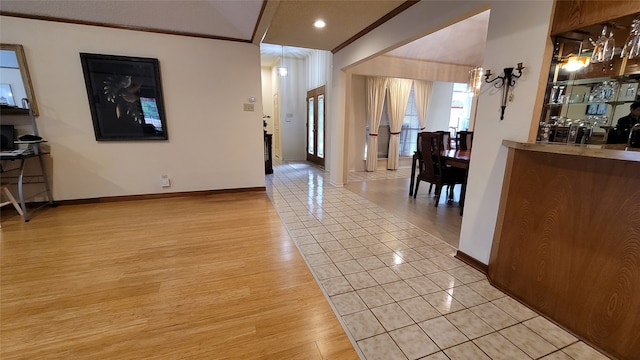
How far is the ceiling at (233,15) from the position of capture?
2766 millimetres

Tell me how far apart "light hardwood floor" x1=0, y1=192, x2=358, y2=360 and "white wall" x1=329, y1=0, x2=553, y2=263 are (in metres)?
1.47

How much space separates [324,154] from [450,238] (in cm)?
424

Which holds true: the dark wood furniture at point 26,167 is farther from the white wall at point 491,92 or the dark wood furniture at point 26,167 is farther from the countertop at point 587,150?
the countertop at point 587,150

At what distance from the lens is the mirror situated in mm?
2949

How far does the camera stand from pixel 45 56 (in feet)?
10.2

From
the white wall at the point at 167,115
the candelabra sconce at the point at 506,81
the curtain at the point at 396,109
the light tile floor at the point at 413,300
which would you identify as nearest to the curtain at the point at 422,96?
the curtain at the point at 396,109

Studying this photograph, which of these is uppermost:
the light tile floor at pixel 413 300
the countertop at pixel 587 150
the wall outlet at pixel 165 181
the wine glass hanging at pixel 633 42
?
the wine glass hanging at pixel 633 42

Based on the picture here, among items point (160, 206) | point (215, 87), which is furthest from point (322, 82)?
point (160, 206)

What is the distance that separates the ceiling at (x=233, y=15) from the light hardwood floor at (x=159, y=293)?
244 centimetres

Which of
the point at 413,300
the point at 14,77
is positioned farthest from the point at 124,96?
the point at 413,300

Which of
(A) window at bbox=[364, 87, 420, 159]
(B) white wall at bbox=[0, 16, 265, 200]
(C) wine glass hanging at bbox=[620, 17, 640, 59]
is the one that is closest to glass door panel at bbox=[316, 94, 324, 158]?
(A) window at bbox=[364, 87, 420, 159]

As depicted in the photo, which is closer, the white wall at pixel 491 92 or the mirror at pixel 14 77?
the white wall at pixel 491 92

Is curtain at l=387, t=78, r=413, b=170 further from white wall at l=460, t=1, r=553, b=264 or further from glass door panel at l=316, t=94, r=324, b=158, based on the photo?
white wall at l=460, t=1, r=553, b=264

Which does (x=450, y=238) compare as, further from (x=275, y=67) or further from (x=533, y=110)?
(x=275, y=67)
